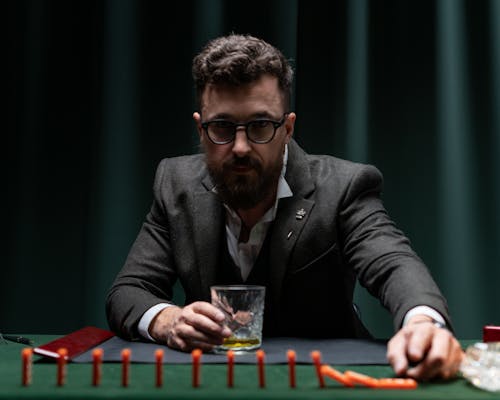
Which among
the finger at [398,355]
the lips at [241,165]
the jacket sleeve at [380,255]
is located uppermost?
the lips at [241,165]

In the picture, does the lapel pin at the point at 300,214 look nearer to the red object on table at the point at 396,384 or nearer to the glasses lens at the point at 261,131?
the glasses lens at the point at 261,131

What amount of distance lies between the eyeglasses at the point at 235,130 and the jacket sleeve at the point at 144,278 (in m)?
0.41

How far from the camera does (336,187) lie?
1.89 m

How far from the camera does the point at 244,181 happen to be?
1786 mm

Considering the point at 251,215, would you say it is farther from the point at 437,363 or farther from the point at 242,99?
the point at 437,363

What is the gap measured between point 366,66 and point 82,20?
57.2 inches

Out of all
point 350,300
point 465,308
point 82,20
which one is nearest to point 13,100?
point 82,20

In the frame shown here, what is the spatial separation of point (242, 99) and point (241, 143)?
0.13 m

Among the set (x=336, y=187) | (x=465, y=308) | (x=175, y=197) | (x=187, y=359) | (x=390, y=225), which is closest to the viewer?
(x=187, y=359)

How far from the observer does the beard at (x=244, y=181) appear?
176 cm

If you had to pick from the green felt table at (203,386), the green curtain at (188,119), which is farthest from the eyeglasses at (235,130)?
the green curtain at (188,119)

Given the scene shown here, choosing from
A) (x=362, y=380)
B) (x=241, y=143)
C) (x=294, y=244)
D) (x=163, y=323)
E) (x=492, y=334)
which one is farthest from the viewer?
(x=294, y=244)

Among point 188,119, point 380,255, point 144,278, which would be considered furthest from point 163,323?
point 188,119

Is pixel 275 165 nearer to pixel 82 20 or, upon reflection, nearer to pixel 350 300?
pixel 350 300
